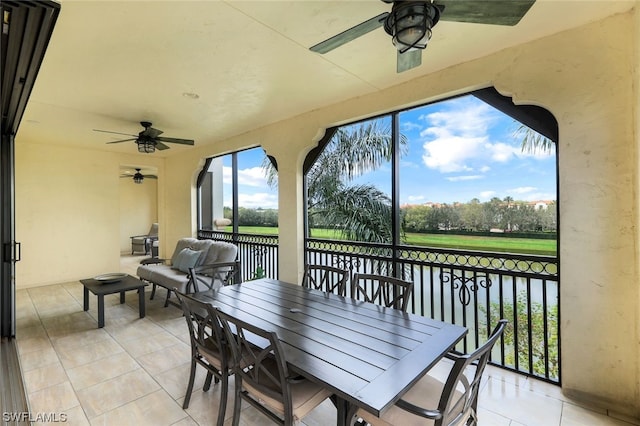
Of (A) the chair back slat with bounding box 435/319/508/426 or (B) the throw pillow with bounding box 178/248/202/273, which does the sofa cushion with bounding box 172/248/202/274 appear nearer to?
(B) the throw pillow with bounding box 178/248/202/273

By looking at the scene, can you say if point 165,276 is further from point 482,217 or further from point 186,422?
point 482,217

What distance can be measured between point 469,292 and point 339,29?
2.60 meters

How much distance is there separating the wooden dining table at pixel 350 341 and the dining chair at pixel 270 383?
11cm

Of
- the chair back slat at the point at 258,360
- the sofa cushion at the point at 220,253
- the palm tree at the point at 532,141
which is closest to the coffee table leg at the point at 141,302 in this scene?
the sofa cushion at the point at 220,253

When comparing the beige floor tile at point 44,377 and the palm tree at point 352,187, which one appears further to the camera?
the palm tree at point 352,187

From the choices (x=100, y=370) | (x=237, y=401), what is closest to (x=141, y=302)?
(x=100, y=370)

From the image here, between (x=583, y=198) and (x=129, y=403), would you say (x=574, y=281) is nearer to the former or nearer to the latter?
(x=583, y=198)

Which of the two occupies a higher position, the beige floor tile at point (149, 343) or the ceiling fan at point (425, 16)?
the ceiling fan at point (425, 16)

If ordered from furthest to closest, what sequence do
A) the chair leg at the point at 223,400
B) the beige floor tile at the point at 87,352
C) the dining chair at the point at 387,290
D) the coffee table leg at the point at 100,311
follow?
the coffee table leg at the point at 100,311, the beige floor tile at the point at 87,352, the dining chair at the point at 387,290, the chair leg at the point at 223,400

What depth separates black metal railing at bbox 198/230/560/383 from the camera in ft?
8.75

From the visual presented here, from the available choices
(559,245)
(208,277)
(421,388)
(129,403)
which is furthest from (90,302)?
(559,245)

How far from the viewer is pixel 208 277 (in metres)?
4.28

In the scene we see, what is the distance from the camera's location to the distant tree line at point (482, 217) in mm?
2770

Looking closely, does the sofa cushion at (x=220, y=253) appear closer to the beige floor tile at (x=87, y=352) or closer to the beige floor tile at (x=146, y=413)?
the beige floor tile at (x=87, y=352)
